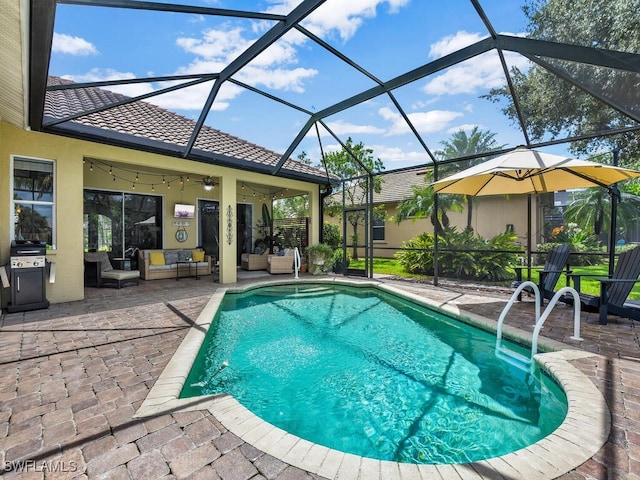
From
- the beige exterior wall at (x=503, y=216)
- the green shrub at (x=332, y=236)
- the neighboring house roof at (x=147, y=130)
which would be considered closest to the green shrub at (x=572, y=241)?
the beige exterior wall at (x=503, y=216)

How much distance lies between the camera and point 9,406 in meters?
2.60

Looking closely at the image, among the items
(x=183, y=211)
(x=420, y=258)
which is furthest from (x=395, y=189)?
(x=183, y=211)

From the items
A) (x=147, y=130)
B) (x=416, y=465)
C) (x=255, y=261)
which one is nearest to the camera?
(x=416, y=465)

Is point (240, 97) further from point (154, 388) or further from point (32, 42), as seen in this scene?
point (154, 388)

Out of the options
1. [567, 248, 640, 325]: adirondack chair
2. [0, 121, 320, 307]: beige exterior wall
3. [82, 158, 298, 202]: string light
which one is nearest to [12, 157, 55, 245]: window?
[0, 121, 320, 307]: beige exterior wall

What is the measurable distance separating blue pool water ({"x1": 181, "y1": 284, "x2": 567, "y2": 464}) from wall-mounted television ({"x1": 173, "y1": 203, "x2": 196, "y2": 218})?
21.0ft

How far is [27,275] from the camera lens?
18.8 feet

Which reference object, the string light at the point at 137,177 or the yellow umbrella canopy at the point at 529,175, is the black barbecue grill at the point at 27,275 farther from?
the yellow umbrella canopy at the point at 529,175

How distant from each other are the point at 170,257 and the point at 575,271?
12.7 metres

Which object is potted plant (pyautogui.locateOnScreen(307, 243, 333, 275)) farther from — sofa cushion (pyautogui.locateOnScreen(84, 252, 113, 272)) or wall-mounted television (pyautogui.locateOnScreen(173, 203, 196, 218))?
sofa cushion (pyautogui.locateOnScreen(84, 252, 113, 272))

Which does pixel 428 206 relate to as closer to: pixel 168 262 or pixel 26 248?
pixel 168 262

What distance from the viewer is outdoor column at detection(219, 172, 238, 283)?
9.13 metres

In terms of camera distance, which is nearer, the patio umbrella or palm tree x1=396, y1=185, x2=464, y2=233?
the patio umbrella

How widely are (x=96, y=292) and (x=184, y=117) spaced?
643 cm
